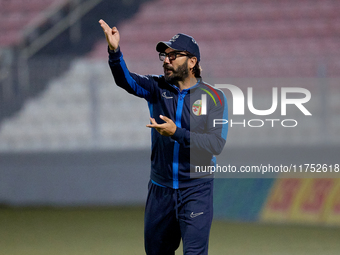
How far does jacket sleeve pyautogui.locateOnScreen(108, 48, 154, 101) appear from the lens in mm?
3504

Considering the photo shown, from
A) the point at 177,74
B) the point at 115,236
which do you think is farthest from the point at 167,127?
the point at 115,236

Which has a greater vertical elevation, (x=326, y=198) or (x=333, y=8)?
(x=333, y=8)

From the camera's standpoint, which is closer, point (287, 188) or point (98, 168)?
point (287, 188)

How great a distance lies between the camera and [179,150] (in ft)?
11.8

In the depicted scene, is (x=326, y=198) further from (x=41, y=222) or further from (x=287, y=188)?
(x=41, y=222)

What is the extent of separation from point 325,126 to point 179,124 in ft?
17.3

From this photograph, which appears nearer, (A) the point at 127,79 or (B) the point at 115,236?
(A) the point at 127,79

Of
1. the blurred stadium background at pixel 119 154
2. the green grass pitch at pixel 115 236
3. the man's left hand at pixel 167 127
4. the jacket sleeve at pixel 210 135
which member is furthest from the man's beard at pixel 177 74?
the blurred stadium background at pixel 119 154

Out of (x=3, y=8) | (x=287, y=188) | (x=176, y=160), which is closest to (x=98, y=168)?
(x=287, y=188)

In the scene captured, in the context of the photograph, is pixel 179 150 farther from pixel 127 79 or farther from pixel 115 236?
pixel 115 236

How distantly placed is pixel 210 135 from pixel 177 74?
0.47 m

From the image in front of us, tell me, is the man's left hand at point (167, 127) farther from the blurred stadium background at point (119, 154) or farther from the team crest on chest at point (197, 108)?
the blurred stadium background at point (119, 154)

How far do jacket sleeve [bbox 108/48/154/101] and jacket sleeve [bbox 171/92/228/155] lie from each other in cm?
43

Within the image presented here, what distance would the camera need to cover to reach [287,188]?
7199mm
